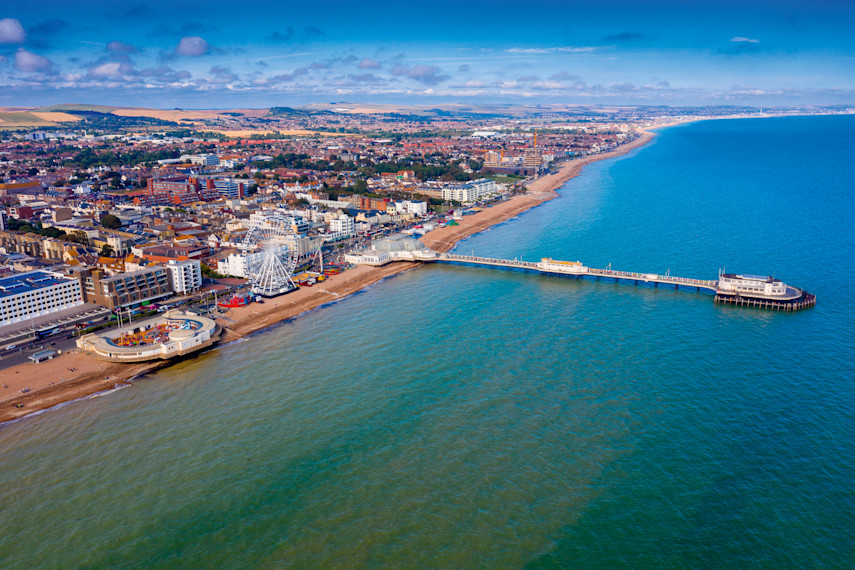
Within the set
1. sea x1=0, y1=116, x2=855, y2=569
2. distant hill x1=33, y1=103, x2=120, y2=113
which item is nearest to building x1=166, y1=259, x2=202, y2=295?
sea x1=0, y1=116, x2=855, y2=569

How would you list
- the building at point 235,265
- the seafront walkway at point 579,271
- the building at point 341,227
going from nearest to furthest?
the seafront walkway at point 579,271 → the building at point 235,265 → the building at point 341,227

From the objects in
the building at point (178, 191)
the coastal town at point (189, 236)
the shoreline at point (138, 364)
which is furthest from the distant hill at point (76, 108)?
the shoreline at point (138, 364)

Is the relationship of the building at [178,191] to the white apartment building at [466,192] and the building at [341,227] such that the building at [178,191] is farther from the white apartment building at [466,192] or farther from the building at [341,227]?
the white apartment building at [466,192]

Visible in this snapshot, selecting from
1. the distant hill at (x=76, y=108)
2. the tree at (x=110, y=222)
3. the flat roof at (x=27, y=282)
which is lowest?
the flat roof at (x=27, y=282)

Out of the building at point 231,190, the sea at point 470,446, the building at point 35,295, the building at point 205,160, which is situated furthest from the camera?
the building at point 205,160

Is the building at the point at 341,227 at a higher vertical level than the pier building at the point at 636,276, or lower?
higher
